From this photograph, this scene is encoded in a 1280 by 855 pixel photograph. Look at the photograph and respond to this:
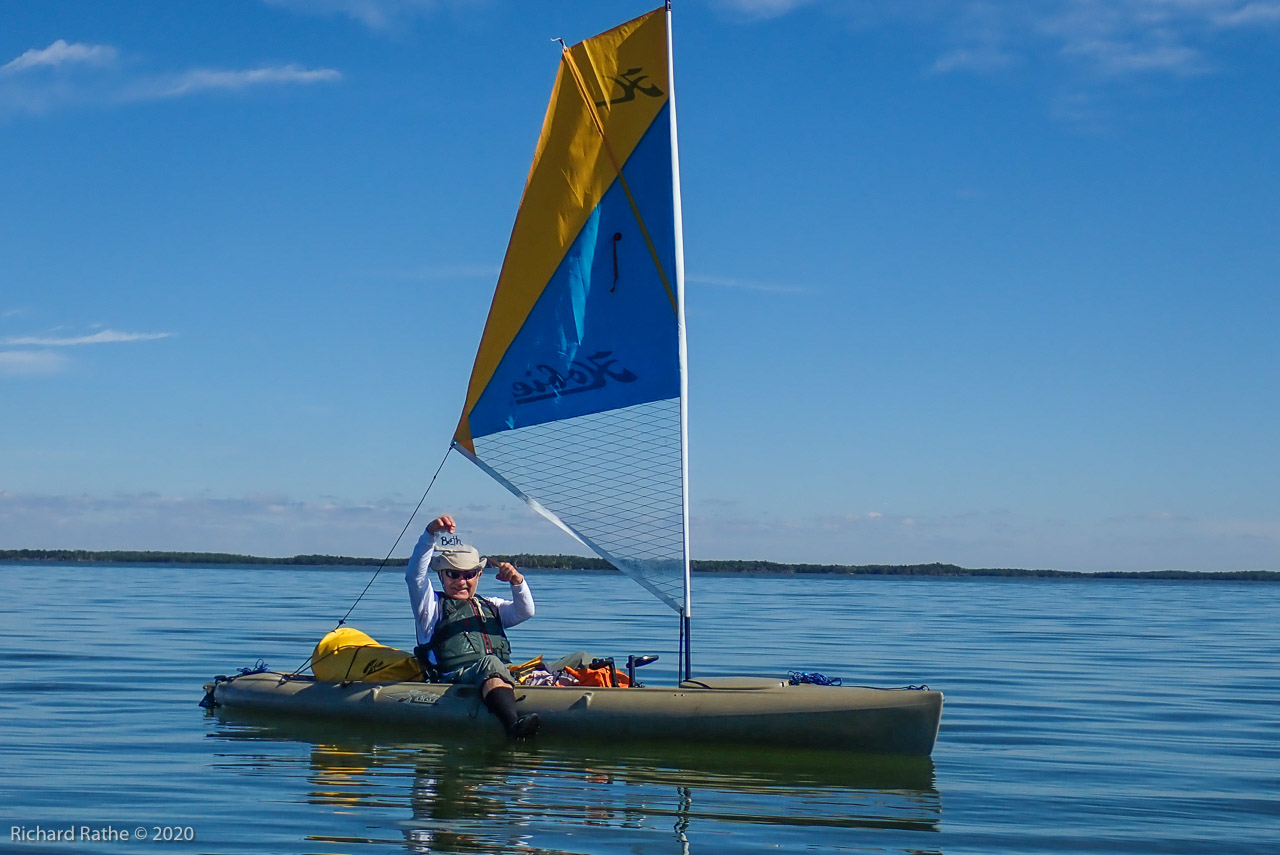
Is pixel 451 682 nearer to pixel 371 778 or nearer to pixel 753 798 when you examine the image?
pixel 371 778

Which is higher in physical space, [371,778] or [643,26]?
[643,26]

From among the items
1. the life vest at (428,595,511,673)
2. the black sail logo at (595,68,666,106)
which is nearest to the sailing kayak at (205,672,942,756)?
the life vest at (428,595,511,673)

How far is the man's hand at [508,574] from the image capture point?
10438 mm

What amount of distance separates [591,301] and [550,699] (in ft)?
11.2

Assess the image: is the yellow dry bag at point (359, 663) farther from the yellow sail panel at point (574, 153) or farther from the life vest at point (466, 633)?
the yellow sail panel at point (574, 153)

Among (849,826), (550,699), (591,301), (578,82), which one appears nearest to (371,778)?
(550,699)

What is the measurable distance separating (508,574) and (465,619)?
0.60 metres

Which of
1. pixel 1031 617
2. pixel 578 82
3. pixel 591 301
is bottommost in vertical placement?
pixel 1031 617

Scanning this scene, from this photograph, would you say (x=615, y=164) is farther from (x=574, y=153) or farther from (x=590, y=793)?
(x=590, y=793)

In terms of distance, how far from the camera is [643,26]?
1050 centimetres

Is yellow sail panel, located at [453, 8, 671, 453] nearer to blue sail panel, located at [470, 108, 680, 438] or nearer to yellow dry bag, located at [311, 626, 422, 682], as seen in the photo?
blue sail panel, located at [470, 108, 680, 438]

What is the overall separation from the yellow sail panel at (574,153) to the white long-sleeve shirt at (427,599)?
135 centimetres

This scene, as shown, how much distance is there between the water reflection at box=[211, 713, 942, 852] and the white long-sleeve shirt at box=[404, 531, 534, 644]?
1.06 meters

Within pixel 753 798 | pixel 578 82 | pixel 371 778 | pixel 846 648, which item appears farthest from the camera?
pixel 846 648
